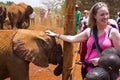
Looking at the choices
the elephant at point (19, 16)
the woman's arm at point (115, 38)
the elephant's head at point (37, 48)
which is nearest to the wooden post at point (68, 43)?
the elephant's head at point (37, 48)

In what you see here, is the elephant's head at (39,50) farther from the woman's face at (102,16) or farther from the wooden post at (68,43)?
the woman's face at (102,16)

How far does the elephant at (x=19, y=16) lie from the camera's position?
Result: 18.7 m

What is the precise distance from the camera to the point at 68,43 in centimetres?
452

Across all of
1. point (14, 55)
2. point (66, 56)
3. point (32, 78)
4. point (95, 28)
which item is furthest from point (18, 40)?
point (32, 78)

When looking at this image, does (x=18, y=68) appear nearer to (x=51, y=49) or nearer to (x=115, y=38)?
(x=51, y=49)

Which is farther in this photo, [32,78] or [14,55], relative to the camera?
[32,78]

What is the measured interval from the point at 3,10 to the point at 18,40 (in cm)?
1516

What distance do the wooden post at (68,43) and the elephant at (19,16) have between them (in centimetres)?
1389

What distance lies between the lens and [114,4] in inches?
1208

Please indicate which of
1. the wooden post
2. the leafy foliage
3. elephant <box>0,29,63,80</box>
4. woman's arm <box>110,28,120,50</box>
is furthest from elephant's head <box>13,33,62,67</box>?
the leafy foliage

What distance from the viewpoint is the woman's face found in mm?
3180

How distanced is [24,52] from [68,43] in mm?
791

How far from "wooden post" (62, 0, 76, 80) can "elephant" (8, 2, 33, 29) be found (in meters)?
13.9

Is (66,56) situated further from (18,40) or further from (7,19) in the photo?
(7,19)
